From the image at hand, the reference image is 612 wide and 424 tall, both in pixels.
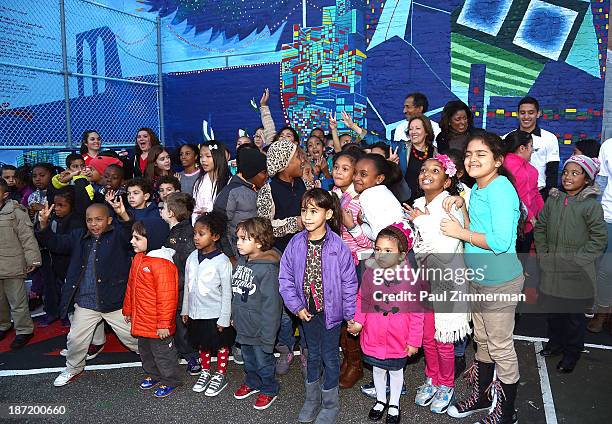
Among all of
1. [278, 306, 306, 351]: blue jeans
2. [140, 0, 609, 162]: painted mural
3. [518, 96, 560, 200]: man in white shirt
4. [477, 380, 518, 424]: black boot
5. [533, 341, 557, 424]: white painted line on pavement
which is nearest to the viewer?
[477, 380, 518, 424]: black boot

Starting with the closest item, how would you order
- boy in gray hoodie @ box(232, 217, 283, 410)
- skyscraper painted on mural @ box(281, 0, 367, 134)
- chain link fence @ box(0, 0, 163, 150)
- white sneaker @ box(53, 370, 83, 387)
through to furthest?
boy in gray hoodie @ box(232, 217, 283, 410) → white sneaker @ box(53, 370, 83, 387) → chain link fence @ box(0, 0, 163, 150) → skyscraper painted on mural @ box(281, 0, 367, 134)

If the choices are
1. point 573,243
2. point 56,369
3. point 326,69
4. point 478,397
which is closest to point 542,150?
point 573,243

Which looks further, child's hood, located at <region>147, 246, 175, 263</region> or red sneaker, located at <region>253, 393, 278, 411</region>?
child's hood, located at <region>147, 246, 175, 263</region>

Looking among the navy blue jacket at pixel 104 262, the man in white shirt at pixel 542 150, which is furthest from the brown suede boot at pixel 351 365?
the man in white shirt at pixel 542 150

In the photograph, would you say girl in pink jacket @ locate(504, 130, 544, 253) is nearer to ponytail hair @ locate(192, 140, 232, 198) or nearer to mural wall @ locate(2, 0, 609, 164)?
ponytail hair @ locate(192, 140, 232, 198)

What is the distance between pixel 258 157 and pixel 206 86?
7.03 m

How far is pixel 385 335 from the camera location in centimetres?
358

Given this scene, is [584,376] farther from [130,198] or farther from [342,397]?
[130,198]

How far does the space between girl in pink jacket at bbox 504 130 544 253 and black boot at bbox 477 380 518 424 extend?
1.88 metres

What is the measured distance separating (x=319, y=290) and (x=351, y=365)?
980 mm

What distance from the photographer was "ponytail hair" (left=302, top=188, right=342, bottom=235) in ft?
11.7

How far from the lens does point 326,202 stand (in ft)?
11.8

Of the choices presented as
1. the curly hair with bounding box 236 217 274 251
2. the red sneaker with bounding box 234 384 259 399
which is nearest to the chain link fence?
the curly hair with bounding box 236 217 274 251

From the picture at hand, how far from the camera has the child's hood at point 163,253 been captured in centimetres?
410
